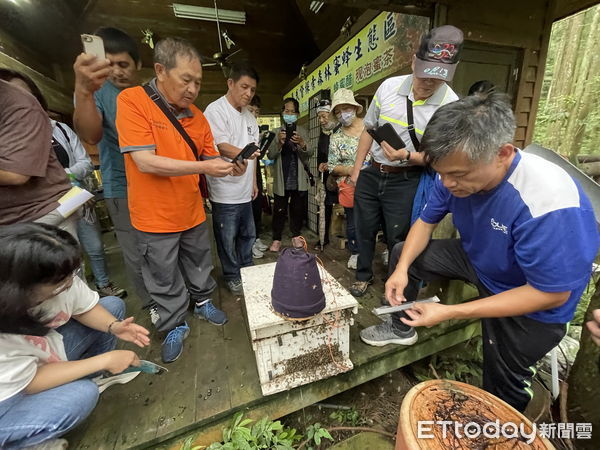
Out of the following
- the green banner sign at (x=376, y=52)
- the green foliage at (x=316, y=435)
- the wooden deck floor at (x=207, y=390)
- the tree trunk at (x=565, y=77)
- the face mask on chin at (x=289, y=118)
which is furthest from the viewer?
the tree trunk at (x=565, y=77)

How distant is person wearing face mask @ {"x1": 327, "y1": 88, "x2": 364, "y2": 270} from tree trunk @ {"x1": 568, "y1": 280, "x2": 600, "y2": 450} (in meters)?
2.16

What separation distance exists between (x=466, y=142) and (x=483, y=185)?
0.29 m

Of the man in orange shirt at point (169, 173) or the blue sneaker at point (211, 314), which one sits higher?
the man in orange shirt at point (169, 173)

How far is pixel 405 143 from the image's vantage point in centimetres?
231

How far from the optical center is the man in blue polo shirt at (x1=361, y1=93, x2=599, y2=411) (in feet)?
4.02

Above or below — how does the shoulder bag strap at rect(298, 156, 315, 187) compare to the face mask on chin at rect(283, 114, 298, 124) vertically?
below

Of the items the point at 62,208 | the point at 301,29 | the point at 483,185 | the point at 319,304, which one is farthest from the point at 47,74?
the point at 483,185

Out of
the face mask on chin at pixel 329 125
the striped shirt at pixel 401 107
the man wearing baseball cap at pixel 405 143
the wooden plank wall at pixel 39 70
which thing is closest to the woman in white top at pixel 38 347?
the man wearing baseball cap at pixel 405 143

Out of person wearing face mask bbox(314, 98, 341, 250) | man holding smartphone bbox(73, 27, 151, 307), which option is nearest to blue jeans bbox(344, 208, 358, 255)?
person wearing face mask bbox(314, 98, 341, 250)

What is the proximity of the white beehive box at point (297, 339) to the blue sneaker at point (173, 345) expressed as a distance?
740 millimetres

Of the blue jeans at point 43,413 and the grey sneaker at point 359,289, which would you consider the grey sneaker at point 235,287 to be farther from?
the blue jeans at point 43,413

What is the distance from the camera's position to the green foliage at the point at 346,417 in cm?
224

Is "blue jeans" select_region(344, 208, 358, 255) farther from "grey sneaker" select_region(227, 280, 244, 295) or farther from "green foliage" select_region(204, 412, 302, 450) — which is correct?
"green foliage" select_region(204, 412, 302, 450)

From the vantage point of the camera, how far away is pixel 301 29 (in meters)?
7.16
